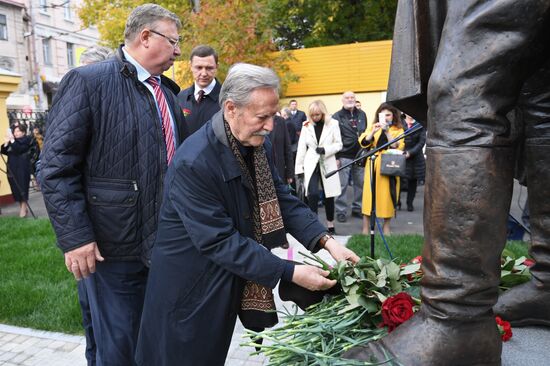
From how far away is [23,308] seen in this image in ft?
14.4

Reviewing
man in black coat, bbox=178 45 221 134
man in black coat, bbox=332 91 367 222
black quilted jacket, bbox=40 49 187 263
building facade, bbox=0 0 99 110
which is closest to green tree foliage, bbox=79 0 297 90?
man in black coat, bbox=332 91 367 222

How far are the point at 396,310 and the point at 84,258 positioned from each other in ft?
5.18

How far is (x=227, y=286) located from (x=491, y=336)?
1.07m

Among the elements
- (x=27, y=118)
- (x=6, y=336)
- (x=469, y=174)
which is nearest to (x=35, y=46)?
(x=27, y=118)

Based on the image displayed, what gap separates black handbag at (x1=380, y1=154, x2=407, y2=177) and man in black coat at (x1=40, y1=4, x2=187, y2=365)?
4.33 m

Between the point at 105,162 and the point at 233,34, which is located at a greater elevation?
the point at 233,34

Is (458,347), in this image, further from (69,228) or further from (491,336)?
(69,228)

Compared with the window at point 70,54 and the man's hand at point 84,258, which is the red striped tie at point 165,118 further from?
the window at point 70,54

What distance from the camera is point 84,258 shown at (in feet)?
8.07

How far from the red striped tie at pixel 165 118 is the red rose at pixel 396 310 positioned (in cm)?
158

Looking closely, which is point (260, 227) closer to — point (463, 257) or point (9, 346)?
point (463, 257)

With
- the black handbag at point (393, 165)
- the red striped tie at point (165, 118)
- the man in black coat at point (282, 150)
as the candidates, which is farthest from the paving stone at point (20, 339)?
the black handbag at point (393, 165)

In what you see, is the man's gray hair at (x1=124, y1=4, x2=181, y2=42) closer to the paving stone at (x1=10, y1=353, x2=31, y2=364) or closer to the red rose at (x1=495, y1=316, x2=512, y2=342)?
the red rose at (x1=495, y1=316, x2=512, y2=342)

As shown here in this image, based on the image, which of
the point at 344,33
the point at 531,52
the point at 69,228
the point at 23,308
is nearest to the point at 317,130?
the point at 23,308
